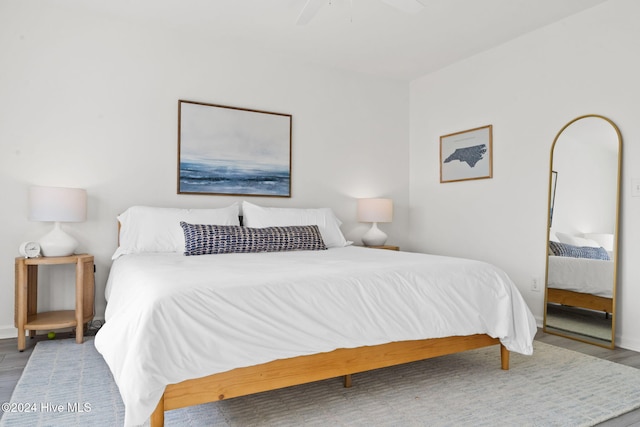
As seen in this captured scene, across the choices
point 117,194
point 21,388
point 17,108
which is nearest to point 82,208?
point 117,194

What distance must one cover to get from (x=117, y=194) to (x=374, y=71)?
114 inches

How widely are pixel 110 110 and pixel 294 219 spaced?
1.75 m

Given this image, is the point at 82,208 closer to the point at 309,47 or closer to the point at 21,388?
the point at 21,388

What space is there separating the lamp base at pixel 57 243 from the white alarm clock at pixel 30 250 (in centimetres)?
4

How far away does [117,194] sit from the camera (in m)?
3.48

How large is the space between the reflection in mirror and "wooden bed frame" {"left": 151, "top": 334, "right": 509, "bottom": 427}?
1.34 meters

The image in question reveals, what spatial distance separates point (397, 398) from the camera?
2123 millimetres

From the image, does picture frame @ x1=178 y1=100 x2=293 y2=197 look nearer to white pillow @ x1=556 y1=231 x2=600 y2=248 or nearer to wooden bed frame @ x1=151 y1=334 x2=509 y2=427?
wooden bed frame @ x1=151 y1=334 x2=509 y2=427

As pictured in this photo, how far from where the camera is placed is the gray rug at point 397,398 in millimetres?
1881

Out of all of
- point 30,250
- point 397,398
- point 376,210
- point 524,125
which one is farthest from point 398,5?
point 30,250

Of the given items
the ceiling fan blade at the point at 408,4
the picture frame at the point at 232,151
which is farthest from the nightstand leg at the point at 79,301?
the ceiling fan blade at the point at 408,4

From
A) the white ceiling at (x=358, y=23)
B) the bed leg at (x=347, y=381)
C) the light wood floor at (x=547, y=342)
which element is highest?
the white ceiling at (x=358, y=23)

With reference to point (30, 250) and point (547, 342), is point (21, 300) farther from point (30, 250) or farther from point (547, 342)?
point (547, 342)

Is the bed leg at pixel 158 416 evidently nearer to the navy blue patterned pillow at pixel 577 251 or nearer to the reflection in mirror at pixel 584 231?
the reflection in mirror at pixel 584 231
